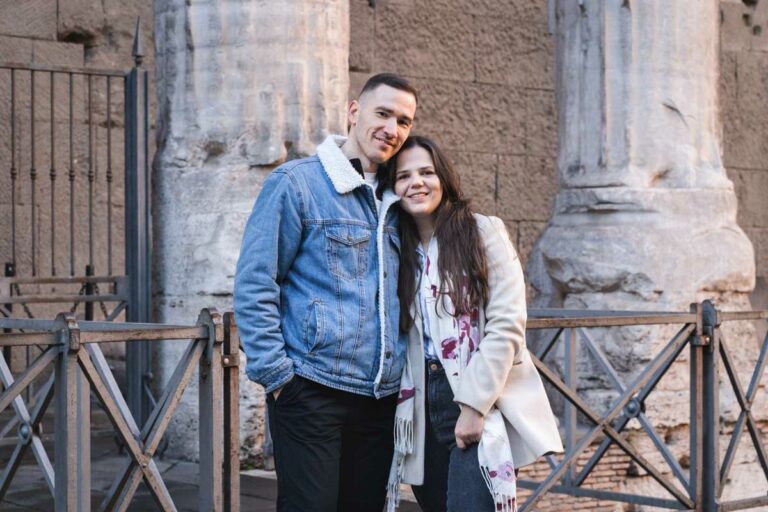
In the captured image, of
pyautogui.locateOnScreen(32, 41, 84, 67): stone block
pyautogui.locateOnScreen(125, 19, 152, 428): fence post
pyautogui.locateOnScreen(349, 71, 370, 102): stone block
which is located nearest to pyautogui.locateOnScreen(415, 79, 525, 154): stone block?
pyautogui.locateOnScreen(349, 71, 370, 102): stone block

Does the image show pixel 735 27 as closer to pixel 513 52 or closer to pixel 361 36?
pixel 513 52

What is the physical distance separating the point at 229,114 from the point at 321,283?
306 centimetres

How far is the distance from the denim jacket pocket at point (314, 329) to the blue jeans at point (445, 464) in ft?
1.00

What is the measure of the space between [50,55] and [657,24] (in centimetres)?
352

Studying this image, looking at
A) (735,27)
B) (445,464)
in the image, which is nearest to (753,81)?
(735,27)

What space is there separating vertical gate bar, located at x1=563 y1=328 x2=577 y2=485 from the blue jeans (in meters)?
1.76

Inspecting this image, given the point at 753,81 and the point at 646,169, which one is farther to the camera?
the point at 753,81

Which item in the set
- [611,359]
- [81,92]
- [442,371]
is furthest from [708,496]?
[81,92]

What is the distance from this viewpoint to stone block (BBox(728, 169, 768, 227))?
414 inches

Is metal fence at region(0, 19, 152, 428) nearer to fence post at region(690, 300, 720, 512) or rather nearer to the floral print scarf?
fence post at region(690, 300, 720, 512)

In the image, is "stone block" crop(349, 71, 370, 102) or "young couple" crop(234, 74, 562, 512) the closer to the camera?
"young couple" crop(234, 74, 562, 512)

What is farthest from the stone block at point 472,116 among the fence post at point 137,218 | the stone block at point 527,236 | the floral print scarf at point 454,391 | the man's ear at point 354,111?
the floral print scarf at point 454,391

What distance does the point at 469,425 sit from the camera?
11.5 ft

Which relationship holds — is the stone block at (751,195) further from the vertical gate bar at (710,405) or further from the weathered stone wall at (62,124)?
the vertical gate bar at (710,405)
